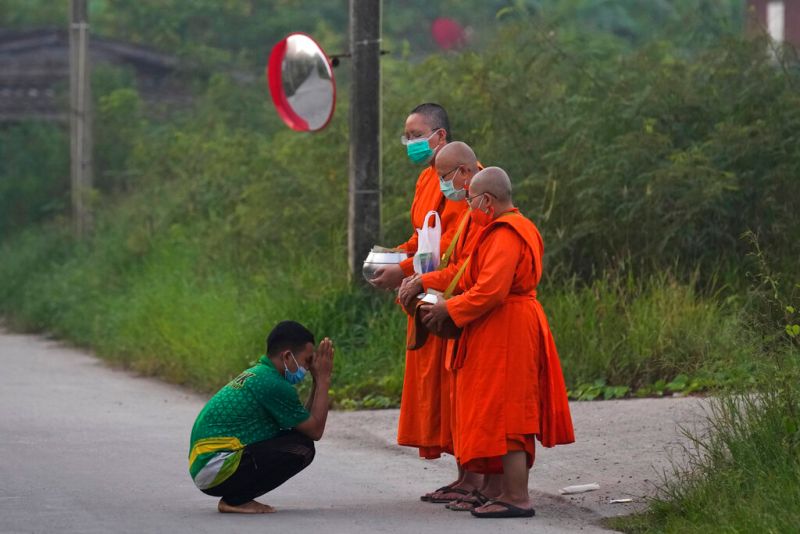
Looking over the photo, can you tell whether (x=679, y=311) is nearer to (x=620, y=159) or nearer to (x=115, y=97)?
(x=620, y=159)

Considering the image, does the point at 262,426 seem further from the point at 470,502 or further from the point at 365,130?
the point at 365,130

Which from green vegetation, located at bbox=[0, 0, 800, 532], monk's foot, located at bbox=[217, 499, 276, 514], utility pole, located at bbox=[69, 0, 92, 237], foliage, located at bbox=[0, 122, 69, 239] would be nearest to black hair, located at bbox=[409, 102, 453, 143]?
green vegetation, located at bbox=[0, 0, 800, 532]

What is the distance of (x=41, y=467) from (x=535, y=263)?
3.34 m

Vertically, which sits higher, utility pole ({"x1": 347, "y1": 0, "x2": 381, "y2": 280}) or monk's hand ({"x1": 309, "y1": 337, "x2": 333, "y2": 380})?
utility pole ({"x1": 347, "y1": 0, "x2": 381, "y2": 280})

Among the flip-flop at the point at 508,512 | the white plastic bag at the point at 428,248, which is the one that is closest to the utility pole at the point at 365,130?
the white plastic bag at the point at 428,248

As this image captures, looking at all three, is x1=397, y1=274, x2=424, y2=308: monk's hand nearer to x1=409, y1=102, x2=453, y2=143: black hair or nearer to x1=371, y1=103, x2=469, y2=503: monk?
x1=371, y1=103, x2=469, y2=503: monk

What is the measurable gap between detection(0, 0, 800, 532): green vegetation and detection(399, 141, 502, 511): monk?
31.5 inches

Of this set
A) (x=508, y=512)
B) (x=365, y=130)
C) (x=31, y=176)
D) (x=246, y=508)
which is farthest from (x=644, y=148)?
(x=31, y=176)

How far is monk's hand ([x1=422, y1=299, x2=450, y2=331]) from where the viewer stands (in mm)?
7438

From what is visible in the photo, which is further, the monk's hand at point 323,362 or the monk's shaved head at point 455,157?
the monk's shaved head at point 455,157

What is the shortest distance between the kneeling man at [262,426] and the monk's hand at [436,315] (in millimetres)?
501

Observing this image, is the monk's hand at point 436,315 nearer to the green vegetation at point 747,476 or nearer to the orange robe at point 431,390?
the orange robe at point 431,390

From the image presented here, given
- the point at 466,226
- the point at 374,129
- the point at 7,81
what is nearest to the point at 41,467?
the point at 466,226

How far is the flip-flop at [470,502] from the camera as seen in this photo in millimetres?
7705
